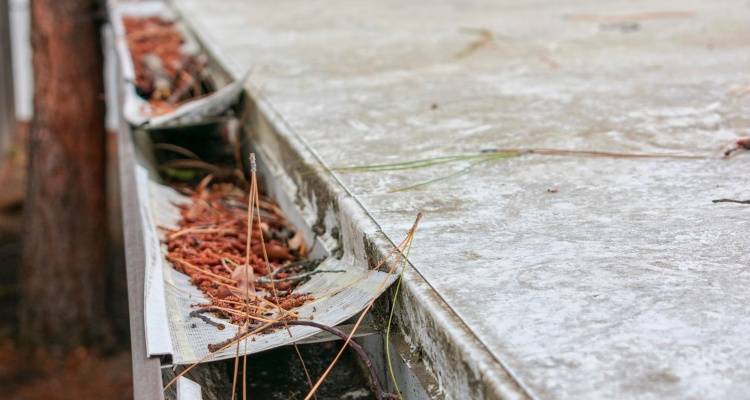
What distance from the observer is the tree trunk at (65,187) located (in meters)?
5.12

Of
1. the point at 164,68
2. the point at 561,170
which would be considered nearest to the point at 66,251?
the point at 164,68

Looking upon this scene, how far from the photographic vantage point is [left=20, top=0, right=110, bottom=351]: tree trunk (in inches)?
201

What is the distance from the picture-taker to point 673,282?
149 centimetres

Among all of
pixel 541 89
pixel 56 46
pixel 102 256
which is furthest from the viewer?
pixel 102 256

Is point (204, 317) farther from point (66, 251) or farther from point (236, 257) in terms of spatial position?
point (66, 251)

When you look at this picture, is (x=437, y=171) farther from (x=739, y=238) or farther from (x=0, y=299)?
(x=0, y=299)

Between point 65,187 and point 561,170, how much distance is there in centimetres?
379

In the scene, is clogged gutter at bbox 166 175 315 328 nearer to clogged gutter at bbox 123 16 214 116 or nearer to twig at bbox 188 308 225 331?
twig at bbox 188 308 225 331

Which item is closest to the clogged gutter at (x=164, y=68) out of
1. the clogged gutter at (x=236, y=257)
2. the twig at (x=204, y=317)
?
the clogged gutter at (x=236, y=257)

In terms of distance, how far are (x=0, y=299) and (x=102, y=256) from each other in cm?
121

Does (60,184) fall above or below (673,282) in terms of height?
below

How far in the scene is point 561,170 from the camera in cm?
214

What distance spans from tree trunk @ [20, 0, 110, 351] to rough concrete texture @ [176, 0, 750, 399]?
0.99 meters

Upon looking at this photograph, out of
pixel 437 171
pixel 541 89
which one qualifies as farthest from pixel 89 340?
pixel 437 171
